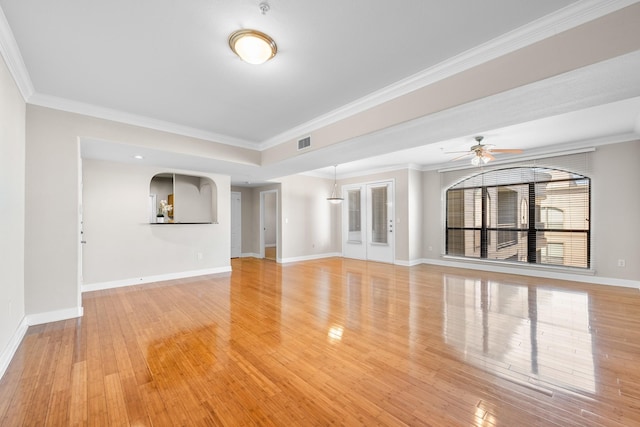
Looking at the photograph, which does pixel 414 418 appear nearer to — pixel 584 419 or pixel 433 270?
pixel 584 419

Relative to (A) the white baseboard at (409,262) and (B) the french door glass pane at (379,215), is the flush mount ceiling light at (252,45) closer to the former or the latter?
(B) the french door glass pane at (379,215)

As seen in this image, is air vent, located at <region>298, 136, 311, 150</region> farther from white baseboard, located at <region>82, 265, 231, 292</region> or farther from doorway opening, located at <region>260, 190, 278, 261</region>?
doorway opening, located at <region>260, 190, 278, 261</region>

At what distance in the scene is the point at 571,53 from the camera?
75.5 inches

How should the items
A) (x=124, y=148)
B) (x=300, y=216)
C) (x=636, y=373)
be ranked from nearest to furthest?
(x=636, y=373) < (x=124, y=148) < (x=300, y=216)

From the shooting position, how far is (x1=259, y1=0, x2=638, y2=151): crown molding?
182 centimetres

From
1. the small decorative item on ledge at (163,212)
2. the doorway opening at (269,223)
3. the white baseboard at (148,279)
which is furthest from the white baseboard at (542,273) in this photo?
the small decorative item on ledge at (163,212)

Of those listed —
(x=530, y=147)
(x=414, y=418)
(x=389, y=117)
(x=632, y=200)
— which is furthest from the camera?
(x=530, y=147)

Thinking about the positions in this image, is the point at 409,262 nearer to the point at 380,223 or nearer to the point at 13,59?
the point at 380,223

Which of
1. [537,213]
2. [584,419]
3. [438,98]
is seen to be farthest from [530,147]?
[584,419]

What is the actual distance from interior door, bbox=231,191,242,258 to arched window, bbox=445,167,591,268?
5.99 metres

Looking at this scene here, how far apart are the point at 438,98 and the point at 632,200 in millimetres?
4751

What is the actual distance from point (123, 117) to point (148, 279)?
3.09 meters

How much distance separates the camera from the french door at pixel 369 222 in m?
7.46

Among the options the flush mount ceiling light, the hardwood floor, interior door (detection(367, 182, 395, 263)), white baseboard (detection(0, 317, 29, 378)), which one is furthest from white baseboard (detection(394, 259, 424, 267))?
white baseboard (detection(0, 317, 29, 378))
